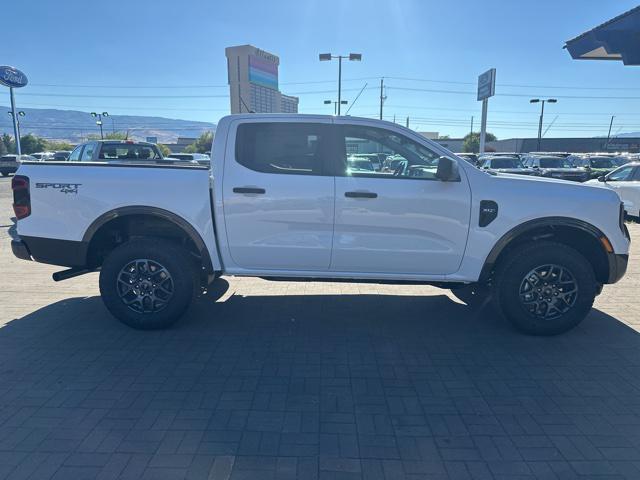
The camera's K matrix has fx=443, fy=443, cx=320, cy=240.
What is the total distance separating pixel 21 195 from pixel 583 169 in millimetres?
22143

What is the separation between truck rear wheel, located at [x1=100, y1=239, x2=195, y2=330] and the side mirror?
2543 mm

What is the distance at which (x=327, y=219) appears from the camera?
4168 millimetres

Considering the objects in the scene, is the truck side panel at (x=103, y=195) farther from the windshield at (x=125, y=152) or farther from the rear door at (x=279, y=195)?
the windshield at (x=125, y=152)

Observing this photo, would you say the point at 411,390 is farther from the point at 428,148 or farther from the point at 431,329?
the point at 428,148

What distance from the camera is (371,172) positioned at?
13.8 feet

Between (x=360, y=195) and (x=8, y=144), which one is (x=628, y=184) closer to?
(x=360, y=195)

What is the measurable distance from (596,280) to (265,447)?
144 inches

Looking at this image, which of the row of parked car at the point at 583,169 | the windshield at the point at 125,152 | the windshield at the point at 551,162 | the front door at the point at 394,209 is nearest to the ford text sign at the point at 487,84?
the row of parked car at the point at 583,169

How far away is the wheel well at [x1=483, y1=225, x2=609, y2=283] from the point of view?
4.29 m

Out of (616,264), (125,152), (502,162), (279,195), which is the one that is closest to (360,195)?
(279,195)

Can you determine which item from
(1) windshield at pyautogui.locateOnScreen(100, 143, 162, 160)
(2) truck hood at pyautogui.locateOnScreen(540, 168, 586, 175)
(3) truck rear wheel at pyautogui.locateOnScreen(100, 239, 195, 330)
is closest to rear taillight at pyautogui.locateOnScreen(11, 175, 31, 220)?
(3) truck rear wheel at pyautogui.locateOnScreen(100, 239, 195, 330)

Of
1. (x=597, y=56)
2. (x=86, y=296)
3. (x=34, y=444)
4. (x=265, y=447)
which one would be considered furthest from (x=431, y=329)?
(x=597, y=56)

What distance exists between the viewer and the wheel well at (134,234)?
14.4 feet

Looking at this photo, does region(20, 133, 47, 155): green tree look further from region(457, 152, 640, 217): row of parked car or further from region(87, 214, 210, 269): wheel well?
region(87, 214, 210, 269): wheel well
